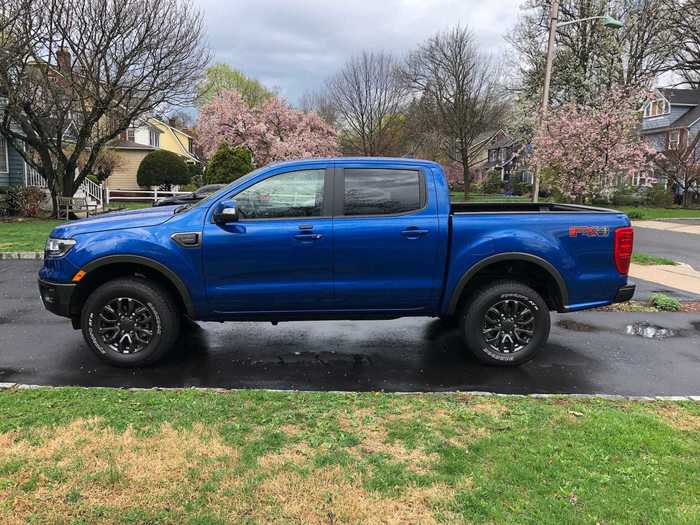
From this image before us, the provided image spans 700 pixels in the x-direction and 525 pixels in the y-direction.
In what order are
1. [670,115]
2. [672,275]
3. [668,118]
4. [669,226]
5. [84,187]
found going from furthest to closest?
1. [668,118]
2. [670,115]
3. [84,187]
4. [669,226]
5. [672,275]

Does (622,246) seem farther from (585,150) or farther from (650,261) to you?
(585,150)

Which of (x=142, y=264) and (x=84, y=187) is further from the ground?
(x=84, y=187)

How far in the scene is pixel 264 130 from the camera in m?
32.2

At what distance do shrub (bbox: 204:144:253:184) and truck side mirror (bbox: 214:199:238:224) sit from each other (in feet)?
58.8

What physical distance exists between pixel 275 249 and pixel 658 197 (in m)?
33.3

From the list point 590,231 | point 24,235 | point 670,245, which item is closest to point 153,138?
point 24,235

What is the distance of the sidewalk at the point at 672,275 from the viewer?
31.0 feet

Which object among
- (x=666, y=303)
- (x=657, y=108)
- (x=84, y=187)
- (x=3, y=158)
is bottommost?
(x=666, y=303)

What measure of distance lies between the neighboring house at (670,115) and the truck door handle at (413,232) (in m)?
39.2

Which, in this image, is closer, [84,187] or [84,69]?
[84,69]

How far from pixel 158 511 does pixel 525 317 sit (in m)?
3.70

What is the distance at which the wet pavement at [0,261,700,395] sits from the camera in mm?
4789

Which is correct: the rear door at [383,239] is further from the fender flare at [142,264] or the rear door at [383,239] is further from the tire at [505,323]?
the fender flare at [142,264]

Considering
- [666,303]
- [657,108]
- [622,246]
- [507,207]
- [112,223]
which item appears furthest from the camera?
[657,108]
